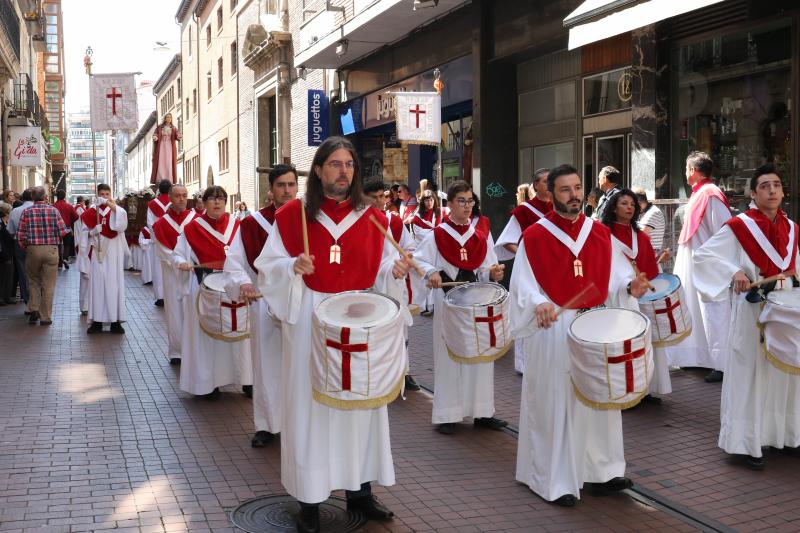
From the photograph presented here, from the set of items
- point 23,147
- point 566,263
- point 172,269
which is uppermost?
point 23,147

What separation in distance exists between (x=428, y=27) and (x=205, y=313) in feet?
40.3

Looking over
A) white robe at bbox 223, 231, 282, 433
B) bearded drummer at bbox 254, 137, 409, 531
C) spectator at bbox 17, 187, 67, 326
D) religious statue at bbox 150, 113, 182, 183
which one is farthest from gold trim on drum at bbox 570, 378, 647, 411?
religious statue at bbox 150, 113, 182, 183

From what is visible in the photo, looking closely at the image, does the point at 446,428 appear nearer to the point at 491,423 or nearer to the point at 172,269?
the point at 491,423

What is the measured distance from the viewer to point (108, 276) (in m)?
13.7

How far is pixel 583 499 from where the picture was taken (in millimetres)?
5727

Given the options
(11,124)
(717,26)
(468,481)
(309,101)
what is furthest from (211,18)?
(468,481)

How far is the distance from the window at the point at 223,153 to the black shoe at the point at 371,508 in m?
35.9

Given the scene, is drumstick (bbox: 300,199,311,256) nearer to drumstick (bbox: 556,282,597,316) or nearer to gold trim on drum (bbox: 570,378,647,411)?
drumstick (bbox: 556,282,597,316)

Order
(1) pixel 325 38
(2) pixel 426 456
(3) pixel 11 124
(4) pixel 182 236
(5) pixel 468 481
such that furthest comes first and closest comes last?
1. (3) pixel 11 124
2. (1) pixel 325 38
3. (4) pixel 182 236
4. (2) pixel 426 456
5. (5) pixel 468 481

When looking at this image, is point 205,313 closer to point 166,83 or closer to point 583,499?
point 583,499

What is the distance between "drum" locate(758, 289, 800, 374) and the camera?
19.5ft

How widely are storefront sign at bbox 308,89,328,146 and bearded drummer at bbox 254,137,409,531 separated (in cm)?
2021

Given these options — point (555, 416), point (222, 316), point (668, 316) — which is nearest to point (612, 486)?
point (555, 416)

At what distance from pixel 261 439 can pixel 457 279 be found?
207 centimetres
